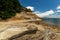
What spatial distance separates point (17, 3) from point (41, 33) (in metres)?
8.96

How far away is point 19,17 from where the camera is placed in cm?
2311

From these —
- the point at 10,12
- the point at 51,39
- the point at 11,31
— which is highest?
the point at 10,12

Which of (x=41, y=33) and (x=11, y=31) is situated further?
(x=41, y=33)

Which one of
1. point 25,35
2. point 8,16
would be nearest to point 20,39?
point 25,35

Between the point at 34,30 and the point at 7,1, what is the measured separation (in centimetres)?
780

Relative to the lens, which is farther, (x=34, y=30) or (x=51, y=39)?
(x=51, y=39)

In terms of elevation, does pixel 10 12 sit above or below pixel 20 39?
above

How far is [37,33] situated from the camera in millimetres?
16266

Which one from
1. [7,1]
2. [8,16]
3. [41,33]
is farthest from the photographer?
[7,1]

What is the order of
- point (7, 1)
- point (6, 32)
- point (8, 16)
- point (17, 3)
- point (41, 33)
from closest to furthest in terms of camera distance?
1. point (6, 32)
2. point (41, 33)
3. point (8, 16)
4. point (7, 1)
5. point (17, 3)

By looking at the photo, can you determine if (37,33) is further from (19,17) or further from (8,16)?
(19,17)

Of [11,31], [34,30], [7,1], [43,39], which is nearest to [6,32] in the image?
[11,31]

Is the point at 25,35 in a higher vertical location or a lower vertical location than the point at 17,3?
lower

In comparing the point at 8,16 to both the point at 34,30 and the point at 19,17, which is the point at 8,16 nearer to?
the point at 19,17
